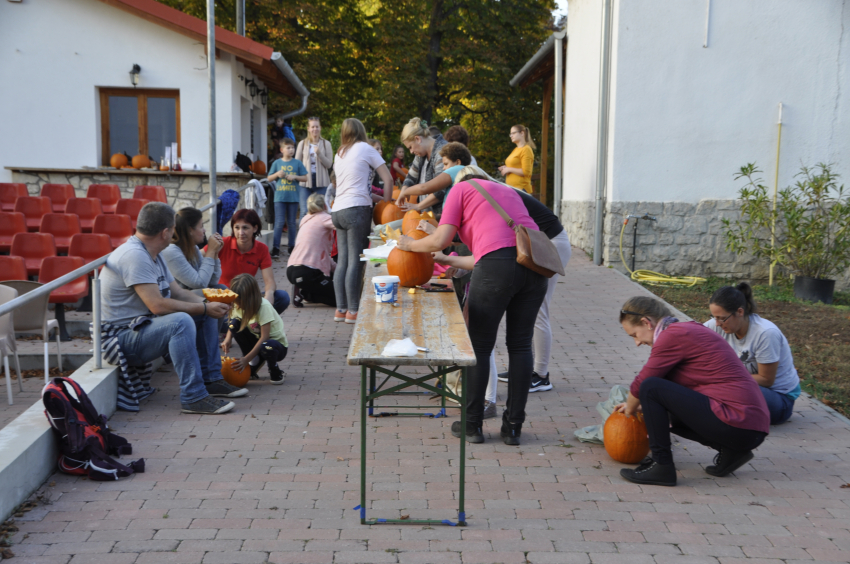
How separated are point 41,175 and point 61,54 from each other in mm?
2169

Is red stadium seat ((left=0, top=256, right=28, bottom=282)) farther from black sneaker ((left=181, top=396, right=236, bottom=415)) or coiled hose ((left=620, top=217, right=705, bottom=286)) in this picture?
coiled hose ((left=620, top=217, right=705, bottom=286))

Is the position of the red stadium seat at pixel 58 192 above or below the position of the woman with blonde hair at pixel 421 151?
below

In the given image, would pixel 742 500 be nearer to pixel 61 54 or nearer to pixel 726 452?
pixel 726 452

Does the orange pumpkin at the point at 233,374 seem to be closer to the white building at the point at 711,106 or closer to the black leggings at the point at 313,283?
the black leggings at the point at 313,283

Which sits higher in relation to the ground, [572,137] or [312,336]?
[572,137]

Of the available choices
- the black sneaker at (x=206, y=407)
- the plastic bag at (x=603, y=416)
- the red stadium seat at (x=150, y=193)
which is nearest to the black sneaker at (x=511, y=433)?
the plastic bag at (x=603, y=416)

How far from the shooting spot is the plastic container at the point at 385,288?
4.59 meters

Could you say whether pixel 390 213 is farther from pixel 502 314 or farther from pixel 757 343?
pixel 757 343

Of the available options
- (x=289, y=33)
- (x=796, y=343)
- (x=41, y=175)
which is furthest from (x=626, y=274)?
(x=289, y=33)

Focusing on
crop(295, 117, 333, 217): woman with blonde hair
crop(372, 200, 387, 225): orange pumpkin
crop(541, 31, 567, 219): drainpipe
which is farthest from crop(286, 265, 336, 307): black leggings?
crop(541, 31, 567, 219): drainpipe

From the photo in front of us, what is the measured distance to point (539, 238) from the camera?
4.32 metres

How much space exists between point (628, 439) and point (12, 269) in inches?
243

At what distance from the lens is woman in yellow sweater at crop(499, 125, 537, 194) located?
10.1 m

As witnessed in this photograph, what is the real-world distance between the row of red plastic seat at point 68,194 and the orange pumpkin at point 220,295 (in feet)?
20.8
